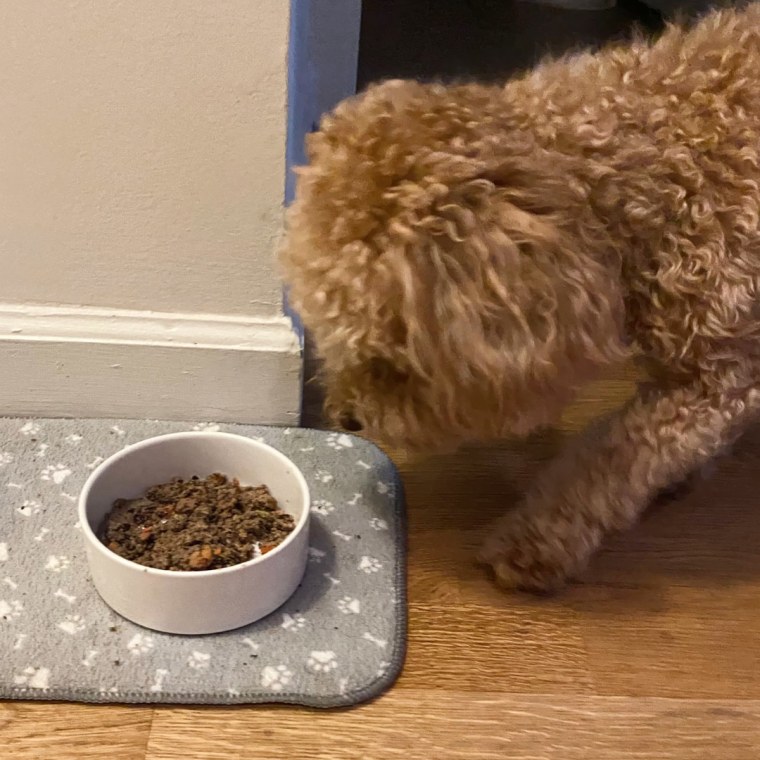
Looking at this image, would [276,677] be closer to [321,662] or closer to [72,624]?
[321,662]

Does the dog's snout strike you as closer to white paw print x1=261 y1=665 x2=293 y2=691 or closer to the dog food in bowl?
the dog food in bowl

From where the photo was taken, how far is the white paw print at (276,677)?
2.84 feet

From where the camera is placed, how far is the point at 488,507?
1.16m

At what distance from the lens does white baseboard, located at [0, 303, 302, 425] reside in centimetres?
115

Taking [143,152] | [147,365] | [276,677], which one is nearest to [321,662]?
[276,677]

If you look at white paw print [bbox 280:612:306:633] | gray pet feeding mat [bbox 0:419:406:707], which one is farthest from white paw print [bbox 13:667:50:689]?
white paw print [bbox 280:612:306:633]

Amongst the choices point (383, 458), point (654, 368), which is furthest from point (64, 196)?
point (654, 368)

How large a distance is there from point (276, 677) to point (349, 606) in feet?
0.42

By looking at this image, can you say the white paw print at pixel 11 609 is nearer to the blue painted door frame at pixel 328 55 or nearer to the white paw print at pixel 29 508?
the white paw print at pixel 29 508

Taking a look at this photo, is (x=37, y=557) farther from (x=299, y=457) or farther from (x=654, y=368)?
(x=654, y=368)

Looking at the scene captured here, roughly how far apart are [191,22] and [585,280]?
530 millimetres

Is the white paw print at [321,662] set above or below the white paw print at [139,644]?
above

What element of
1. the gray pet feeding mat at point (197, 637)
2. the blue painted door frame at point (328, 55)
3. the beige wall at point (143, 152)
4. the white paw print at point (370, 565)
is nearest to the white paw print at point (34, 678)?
the gray pet feeding mat at point (197, 637)

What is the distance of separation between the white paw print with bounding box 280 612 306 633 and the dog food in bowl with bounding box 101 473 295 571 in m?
0.08
